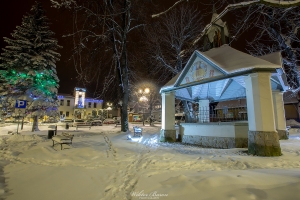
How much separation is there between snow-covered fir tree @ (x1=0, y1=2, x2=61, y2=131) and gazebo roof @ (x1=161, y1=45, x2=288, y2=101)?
13.0 meters

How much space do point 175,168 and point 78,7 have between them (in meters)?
13.7

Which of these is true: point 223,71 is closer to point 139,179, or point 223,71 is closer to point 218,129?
point 218,129

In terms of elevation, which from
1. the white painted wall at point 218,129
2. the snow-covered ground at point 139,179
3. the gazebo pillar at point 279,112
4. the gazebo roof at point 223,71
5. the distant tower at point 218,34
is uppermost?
the distant tower at point 218,34

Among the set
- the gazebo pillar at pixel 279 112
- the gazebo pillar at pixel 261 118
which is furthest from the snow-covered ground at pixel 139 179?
the gazebo pillar at pixel 279 112

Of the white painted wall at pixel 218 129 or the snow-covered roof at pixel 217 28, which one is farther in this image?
the snow-covered roof at pixel 217 28

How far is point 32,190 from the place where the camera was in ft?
11.8

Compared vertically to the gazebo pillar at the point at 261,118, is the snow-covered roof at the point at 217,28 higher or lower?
higher

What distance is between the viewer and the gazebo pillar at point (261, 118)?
21.7 feet

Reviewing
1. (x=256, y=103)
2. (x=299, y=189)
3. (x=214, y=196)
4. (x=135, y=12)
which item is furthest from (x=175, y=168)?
(x=135, y=12)

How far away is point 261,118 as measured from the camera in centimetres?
688

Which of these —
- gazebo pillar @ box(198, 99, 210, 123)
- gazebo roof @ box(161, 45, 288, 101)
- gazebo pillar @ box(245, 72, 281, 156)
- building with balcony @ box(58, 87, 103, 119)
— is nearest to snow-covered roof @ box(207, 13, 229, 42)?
gazebo roof @ box(161, 45, 288, 101)

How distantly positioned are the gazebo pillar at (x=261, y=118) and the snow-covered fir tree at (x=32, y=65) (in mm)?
17778

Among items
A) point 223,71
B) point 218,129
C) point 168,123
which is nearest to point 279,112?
point 218,129

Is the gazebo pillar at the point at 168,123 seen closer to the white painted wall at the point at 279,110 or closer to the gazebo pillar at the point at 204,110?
the gazebo pillar at the point at 204,110
